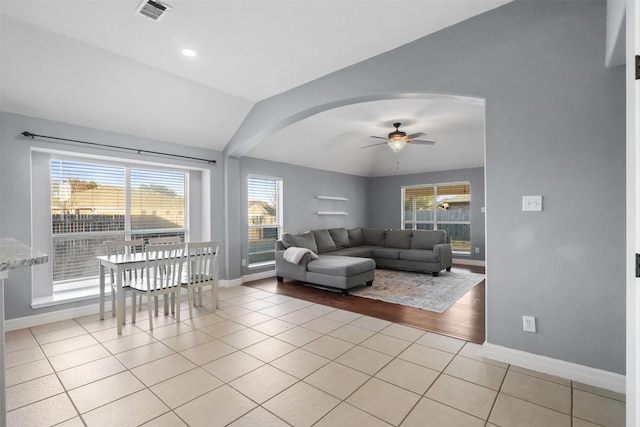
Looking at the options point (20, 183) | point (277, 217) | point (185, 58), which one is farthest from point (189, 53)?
point (277, 217)

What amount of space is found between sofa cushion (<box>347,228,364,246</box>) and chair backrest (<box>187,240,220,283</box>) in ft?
13.0

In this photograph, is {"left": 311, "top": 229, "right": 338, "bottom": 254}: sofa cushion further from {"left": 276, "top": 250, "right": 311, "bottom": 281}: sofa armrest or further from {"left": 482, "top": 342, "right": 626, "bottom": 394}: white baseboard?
{"left": 482, "top": 342, "right": 626, "bottom": 394}: white baseboard

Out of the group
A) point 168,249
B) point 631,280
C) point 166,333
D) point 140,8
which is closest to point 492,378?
point 631,280

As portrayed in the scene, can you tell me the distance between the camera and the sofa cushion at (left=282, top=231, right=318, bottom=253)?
224 inches

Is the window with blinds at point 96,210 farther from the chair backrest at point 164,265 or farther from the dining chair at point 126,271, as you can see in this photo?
the chair backrest at point 164,265

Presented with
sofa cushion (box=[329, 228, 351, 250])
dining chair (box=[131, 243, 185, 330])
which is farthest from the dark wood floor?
sofa cushion (box=[329, 228, 351, 250])

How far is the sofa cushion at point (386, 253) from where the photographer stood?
250 inches

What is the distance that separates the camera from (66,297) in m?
3.69

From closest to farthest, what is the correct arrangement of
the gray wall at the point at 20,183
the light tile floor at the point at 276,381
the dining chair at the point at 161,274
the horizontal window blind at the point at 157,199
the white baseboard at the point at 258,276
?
the light tile floor at the point at 276,381, the gray wall at the point at 20,183, the dining chair at the point at 161,274, the horizontal window blind at the point at 157,199, the white baseboard at the point at 258,276

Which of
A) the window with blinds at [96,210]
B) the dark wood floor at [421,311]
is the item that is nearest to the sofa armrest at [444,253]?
the dark wood floor at [421,311]

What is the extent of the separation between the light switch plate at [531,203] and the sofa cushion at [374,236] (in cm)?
496

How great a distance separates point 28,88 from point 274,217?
13.3 feet

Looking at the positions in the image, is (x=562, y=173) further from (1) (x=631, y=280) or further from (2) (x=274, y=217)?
(2) (x=274, y=217)

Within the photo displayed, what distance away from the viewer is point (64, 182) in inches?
151
